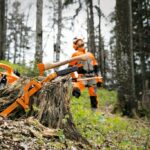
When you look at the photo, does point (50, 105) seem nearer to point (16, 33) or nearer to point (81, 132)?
point (81, 132)

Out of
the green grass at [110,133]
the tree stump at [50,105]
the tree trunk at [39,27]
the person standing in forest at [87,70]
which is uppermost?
A: the tree trunk at [39,27]

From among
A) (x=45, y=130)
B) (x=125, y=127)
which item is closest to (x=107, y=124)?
(x=125, y=127)

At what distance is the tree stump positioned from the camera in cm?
721

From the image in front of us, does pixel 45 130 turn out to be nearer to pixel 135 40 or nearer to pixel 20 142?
pixel 20 142

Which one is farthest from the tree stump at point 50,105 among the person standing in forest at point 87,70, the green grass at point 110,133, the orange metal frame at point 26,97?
the person standing in forest at point 87,70

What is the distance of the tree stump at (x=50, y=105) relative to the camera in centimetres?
721

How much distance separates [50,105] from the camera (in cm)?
738

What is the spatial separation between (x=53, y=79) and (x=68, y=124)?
2.75 ft

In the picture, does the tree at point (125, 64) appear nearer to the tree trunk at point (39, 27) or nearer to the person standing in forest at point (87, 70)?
the person standing in forest at point (87, 70)

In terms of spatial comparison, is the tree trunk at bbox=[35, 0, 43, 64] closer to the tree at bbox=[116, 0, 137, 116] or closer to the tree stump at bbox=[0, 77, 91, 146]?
the tree at bbox=[116, 0, 137, 116]

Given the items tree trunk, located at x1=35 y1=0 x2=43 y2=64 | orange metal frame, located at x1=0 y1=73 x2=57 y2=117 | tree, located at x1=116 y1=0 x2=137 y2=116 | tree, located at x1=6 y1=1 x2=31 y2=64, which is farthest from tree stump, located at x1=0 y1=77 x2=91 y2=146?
tree, located at x1=6 y1=1 x2=31 y2=64

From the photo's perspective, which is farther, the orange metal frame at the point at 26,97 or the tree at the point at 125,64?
the tree at the point at 125,64

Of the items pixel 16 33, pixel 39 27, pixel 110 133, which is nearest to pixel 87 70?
pixel 110 133

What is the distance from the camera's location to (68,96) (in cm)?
759
